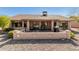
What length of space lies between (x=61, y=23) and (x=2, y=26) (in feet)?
28.9

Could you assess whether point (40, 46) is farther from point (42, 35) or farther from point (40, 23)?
point (40, 23)

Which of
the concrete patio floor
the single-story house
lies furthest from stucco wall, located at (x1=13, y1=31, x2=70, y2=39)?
the single-story house

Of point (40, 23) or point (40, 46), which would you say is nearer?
point (40, 46)

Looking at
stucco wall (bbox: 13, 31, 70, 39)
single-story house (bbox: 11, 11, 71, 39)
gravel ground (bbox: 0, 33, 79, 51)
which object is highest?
single-story house (bbox: 11, 11, 71, 39)

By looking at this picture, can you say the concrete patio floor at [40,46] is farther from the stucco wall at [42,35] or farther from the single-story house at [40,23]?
the single-story house at [40,23]

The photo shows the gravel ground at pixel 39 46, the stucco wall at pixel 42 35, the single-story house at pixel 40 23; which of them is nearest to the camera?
the gravel ground at pixel 39 46

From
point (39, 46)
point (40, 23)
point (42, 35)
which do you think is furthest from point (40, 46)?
point (40, 23)

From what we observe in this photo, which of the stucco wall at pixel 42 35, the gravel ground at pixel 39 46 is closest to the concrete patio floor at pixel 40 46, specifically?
the gravel ground at pixel 39 46

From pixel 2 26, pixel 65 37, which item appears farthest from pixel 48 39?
pixel 2 26

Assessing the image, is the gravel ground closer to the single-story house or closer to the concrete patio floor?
the concrete patio floor

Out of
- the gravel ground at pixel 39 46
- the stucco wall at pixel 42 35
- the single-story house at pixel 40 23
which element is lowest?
the gravel ground at pixel 39 46

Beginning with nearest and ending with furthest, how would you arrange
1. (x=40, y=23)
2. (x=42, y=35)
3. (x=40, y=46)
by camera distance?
(x=40, y=46) → (x=42, y=35) → (x=40, y=23)
